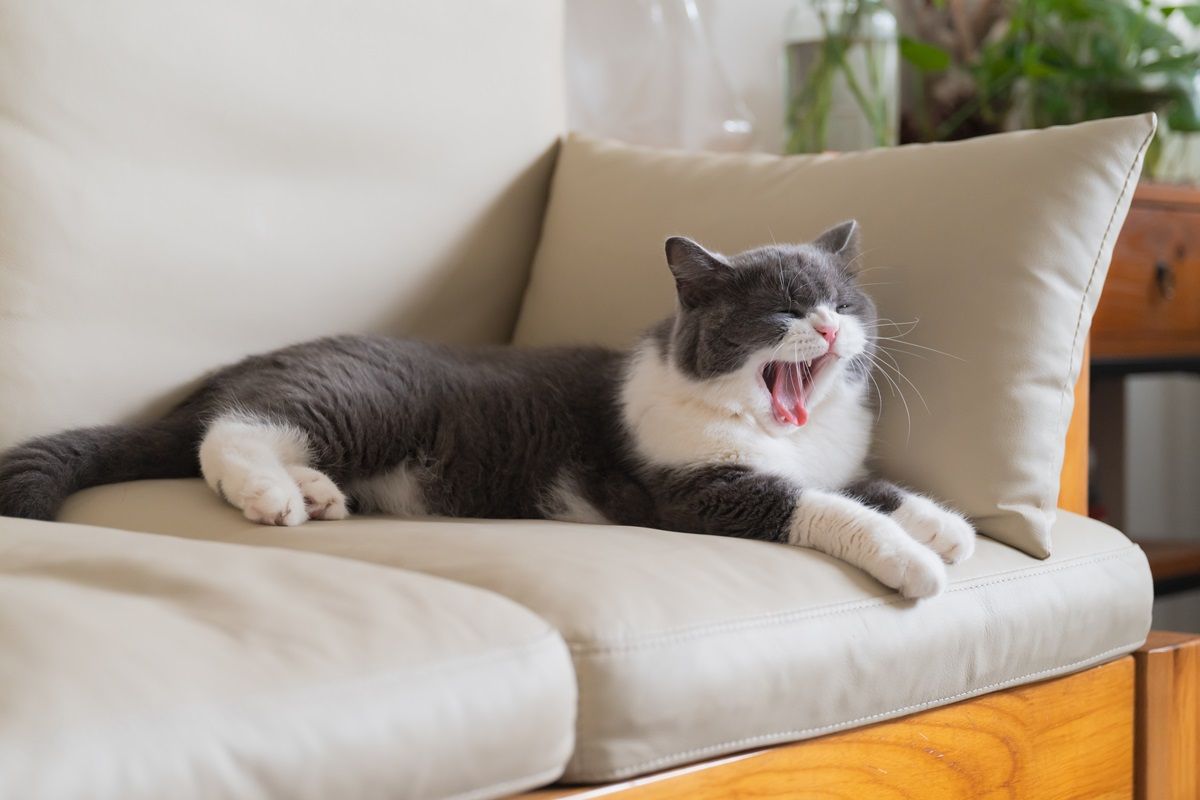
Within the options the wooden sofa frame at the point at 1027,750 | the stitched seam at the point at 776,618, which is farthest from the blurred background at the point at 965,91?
the stitched seam at the point at 776,618

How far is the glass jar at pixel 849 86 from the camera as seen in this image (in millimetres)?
2404

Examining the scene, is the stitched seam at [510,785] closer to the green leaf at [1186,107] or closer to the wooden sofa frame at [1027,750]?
the wooden sofa frame at [1027,750]

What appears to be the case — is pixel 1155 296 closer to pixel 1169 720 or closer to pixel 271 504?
pixel 1169 720

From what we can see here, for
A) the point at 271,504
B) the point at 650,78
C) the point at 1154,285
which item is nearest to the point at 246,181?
the point at 271,504

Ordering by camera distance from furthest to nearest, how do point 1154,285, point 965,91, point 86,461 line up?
point 965,91, point 1154,285, point 86,461

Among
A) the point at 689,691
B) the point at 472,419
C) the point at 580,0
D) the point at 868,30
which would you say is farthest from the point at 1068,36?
the point at 689,691

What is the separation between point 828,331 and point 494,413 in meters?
0.47

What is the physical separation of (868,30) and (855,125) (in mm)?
194

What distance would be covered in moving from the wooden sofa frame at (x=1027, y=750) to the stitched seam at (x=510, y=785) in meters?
0.02

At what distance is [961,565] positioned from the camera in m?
1.23

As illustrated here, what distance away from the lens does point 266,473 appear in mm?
1352

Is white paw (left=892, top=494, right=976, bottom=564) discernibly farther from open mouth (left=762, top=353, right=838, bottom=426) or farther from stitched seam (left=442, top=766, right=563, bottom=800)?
stitched seam (left=442, top=766, right=563, bottom=800)

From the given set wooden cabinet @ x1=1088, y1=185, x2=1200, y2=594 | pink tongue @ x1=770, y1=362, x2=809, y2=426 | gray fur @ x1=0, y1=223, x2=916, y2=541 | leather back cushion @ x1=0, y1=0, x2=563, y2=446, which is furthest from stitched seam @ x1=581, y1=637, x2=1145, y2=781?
wooden cabinet @ x1=1088, y1=185, x2=1200, y2=594

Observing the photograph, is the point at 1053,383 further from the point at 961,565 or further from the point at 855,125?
the point at 855,125
